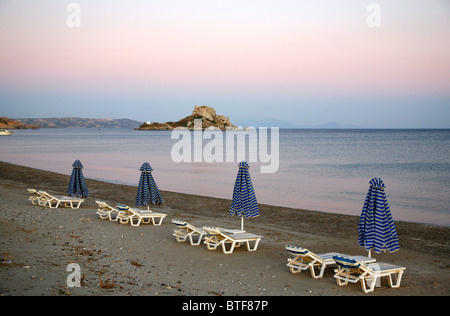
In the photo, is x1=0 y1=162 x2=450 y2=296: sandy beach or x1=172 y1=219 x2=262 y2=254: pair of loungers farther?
x1=172 y1=219 x2=262 y2=254: pair of loungers

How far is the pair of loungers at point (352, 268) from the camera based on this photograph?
6863 mm

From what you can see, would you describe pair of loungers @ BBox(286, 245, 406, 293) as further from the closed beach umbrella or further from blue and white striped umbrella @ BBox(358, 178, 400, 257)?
the closed beach umbrella

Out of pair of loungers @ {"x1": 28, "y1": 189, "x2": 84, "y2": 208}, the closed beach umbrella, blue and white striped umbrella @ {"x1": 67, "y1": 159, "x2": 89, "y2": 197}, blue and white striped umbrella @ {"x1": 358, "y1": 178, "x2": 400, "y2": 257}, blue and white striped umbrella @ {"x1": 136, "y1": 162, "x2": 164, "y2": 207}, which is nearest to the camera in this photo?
blue and white striped umbrella @ {"x1": 358, "y1": 178, "x2": 400, "y2": 257}

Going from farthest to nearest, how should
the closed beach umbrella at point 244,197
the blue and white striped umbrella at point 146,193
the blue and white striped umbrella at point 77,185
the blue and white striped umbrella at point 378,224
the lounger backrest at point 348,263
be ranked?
the blue and white striped umbrella at point 77,185, the blue and white striped umbrella at point 146,193, the closed beach umbrella at point 244,197, the blue and white striped umbrella at point 378,224, the lounger backrest at point 348,263

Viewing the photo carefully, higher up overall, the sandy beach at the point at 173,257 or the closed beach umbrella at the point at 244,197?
the closed beach umbrella at the point at 244,197

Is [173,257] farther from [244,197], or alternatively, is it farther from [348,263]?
[348,263]

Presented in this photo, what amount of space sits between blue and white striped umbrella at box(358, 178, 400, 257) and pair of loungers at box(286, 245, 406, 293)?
334 mm

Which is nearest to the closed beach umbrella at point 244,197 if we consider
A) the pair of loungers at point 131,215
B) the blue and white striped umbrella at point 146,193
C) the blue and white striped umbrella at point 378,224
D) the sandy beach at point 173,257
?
the sandy beach at point 173,257

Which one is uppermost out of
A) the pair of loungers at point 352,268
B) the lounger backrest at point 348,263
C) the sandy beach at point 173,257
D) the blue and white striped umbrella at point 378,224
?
the blue and white striped umbrella at point 378,224

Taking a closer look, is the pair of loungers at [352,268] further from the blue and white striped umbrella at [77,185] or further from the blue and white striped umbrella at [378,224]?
the blue and white striped umbrella at [77,185]

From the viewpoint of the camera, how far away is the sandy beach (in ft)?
22.5

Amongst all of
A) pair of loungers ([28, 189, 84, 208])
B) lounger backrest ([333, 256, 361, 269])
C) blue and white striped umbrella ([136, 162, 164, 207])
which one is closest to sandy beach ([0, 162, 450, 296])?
pair of loungers ([28, 189, 84, 208])

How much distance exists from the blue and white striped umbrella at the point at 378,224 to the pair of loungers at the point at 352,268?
0.33 meters
